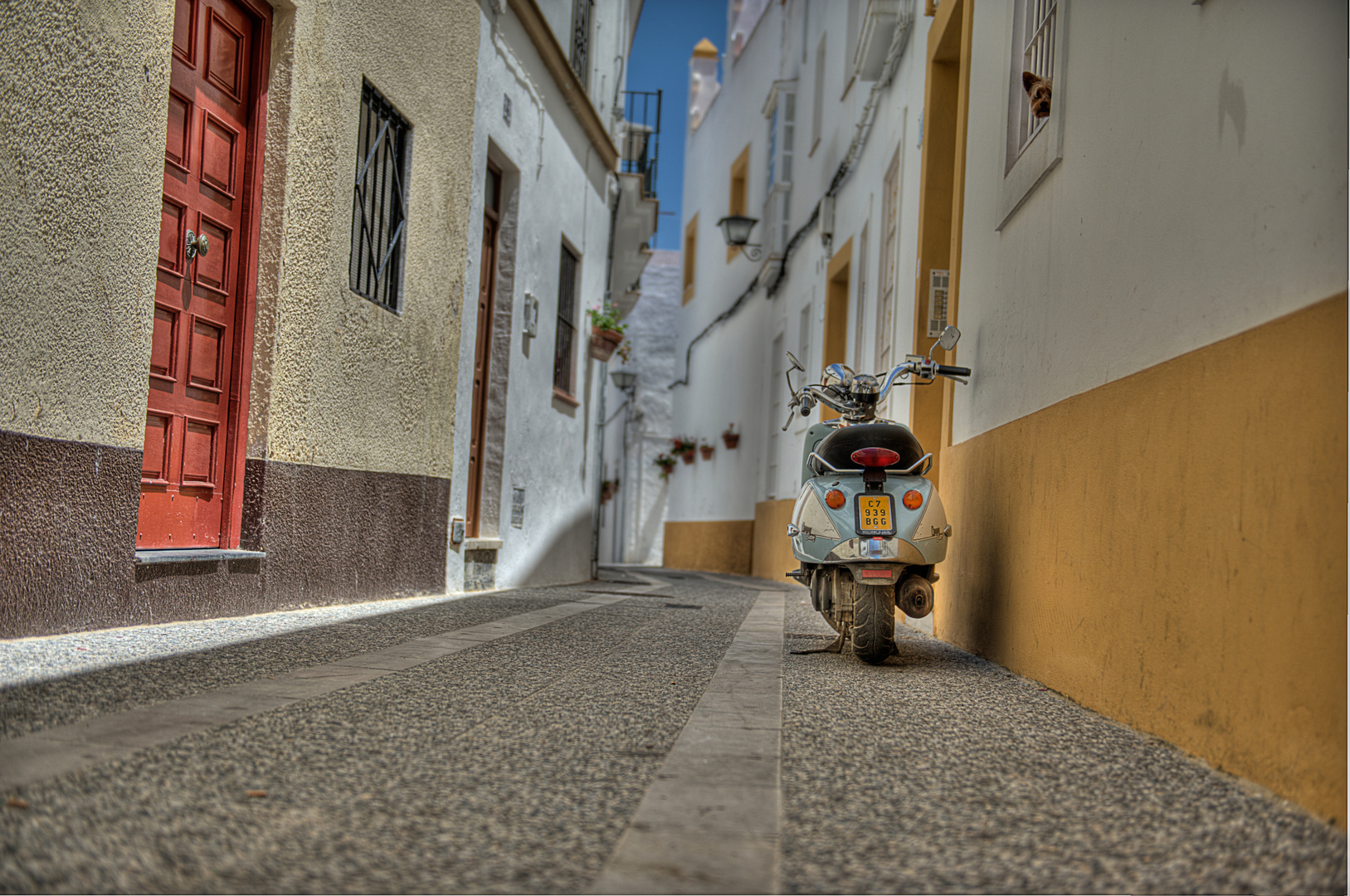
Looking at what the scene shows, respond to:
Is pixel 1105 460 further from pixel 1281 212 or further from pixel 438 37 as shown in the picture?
pixel 438 37

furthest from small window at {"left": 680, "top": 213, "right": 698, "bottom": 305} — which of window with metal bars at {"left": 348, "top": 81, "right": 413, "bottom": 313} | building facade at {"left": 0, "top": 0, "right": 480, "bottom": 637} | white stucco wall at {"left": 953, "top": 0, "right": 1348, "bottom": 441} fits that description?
white stucco wall at {"left": 953, "top": 0, "right": 1348, "bottom": 441}

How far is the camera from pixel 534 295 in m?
9.22

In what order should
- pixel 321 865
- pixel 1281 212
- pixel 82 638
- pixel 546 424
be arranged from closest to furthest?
1. pixel 321 865
2. pixel 1281 212
3. pixel 82 638
4. pixel 546 424

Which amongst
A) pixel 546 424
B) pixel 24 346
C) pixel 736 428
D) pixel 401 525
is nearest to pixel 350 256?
pixel 401 525

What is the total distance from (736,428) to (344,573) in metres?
11.3

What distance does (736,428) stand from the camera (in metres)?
16.7

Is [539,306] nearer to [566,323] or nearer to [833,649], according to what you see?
[566,323]

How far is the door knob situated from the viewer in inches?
182

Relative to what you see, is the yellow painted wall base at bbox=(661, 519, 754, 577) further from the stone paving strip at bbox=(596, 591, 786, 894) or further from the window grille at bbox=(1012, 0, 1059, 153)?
the stone paving strip at bbox=(596, 591, 786, 894)

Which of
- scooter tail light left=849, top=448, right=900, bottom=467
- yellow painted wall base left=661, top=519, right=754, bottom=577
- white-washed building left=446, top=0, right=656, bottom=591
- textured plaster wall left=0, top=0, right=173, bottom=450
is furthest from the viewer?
yellow painted wall base left=661, top=519, right=754, bottom=577

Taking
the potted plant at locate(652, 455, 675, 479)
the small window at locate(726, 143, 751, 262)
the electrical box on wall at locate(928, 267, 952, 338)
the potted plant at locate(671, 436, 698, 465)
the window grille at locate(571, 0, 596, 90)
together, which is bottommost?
the potted plant at locate(652, 455, 675, 479)

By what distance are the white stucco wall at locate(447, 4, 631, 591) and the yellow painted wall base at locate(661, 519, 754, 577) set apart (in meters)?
4.48

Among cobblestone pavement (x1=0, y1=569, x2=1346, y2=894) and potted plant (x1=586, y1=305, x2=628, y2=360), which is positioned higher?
potted plant (x1=586, y1=305, x2=628, y2=360)

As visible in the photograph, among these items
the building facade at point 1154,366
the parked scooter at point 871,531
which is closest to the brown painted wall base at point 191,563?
the parked scooter at point 871,531
